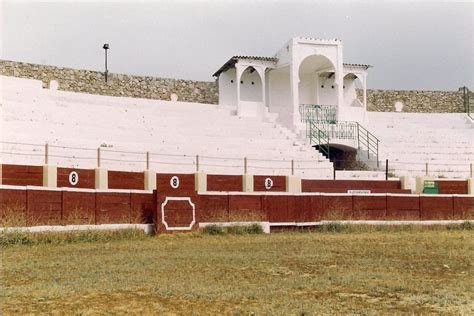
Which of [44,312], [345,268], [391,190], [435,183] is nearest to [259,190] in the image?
[391,190]

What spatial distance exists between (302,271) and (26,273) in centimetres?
328

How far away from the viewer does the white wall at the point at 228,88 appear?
92.7 feet

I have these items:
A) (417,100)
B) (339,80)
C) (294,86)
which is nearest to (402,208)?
(294,86)

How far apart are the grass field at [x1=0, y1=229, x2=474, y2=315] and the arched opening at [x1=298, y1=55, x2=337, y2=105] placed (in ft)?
60.9

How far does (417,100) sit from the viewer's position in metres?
33.2

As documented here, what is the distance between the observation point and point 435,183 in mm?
19094

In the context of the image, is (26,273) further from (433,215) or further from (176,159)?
(433,215)

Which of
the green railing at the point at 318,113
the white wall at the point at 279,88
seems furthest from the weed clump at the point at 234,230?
the white wall at the point at 279,88

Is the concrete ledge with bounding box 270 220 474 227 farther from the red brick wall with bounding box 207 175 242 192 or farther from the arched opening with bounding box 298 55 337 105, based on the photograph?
the arched opening with bounding box 298 55 337 105

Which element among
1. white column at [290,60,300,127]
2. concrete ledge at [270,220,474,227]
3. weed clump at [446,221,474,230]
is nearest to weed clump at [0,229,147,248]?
concrete ledge at [270,220,474,227]

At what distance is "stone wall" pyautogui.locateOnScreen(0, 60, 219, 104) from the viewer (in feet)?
81.1

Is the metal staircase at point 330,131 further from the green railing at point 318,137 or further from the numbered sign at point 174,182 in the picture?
the numbered sign at point 174,182

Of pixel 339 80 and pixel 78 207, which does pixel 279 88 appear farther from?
pixel 78 207

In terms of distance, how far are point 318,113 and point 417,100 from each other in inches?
323
